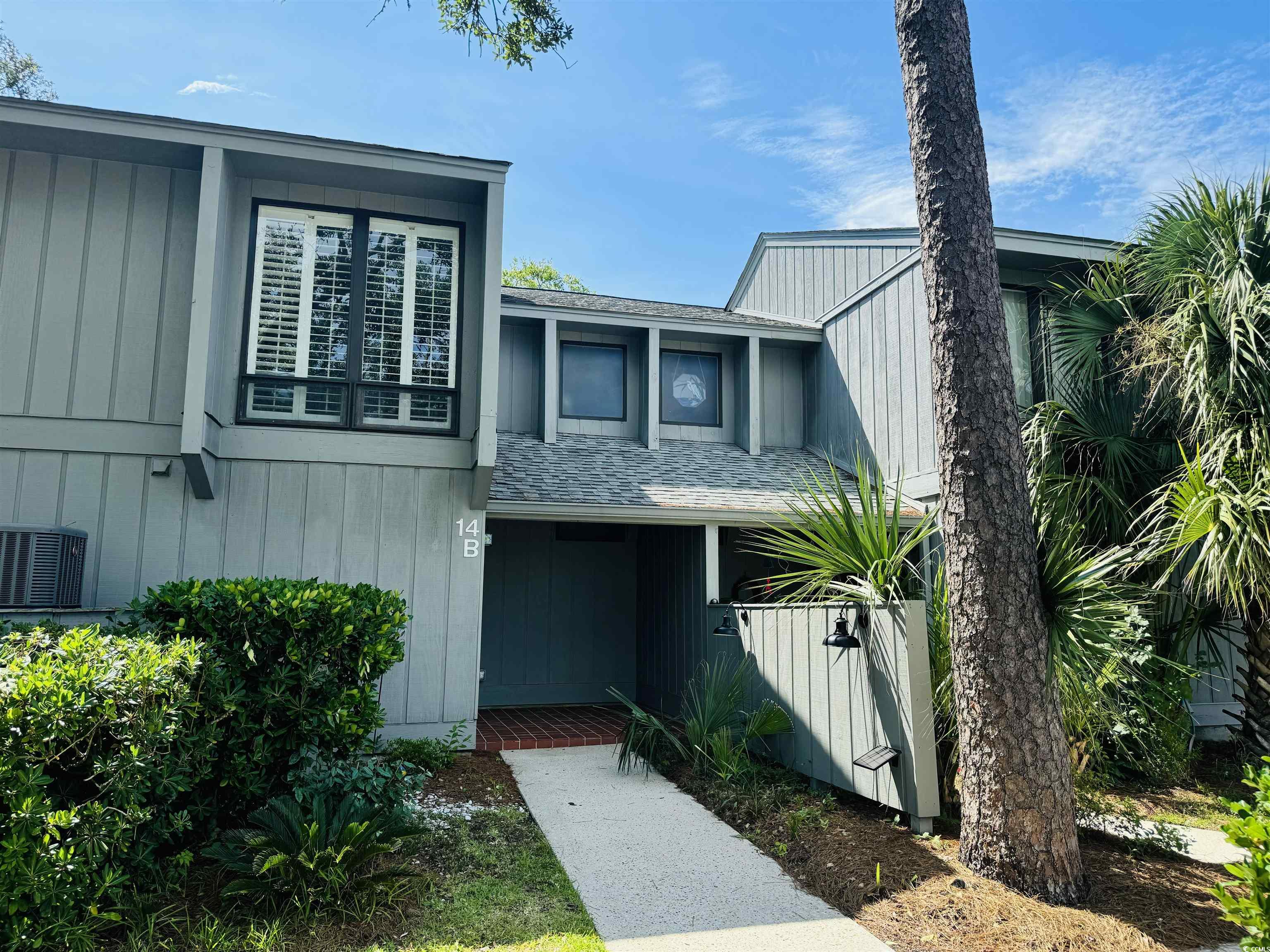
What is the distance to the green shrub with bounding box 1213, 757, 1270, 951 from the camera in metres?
2.57

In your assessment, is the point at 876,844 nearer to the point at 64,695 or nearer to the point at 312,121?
the point at 64,695

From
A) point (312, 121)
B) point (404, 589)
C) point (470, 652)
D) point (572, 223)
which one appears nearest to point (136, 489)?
point (404, 589)

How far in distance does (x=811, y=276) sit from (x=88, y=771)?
10.3m

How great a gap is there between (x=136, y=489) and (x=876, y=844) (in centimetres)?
618

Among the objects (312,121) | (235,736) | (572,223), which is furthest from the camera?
(572,223)

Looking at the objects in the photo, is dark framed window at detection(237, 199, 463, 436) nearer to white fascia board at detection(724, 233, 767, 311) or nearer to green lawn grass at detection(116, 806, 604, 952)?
green lawn grass at detection(116, 806, 604, 952)

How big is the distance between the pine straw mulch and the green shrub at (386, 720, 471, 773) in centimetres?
252

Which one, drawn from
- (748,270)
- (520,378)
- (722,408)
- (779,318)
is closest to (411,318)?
(520,378)

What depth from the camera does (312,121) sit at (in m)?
9.73

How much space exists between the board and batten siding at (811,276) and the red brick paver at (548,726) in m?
6.07

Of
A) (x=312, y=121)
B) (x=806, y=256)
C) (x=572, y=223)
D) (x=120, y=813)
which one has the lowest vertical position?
(x=120, y=813)

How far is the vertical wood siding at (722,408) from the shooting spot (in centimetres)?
1060

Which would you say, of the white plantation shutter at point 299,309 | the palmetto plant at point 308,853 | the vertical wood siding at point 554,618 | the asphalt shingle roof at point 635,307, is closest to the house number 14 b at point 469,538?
the white plantation shutter at point 299,309

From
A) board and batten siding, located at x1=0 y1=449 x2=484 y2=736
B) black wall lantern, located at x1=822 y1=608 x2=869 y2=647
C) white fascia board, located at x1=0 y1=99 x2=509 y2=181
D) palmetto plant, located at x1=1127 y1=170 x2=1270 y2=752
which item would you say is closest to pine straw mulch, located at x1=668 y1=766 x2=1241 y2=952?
black wall lantern, located at x1=822 y1=608 x2=869 y2=647
